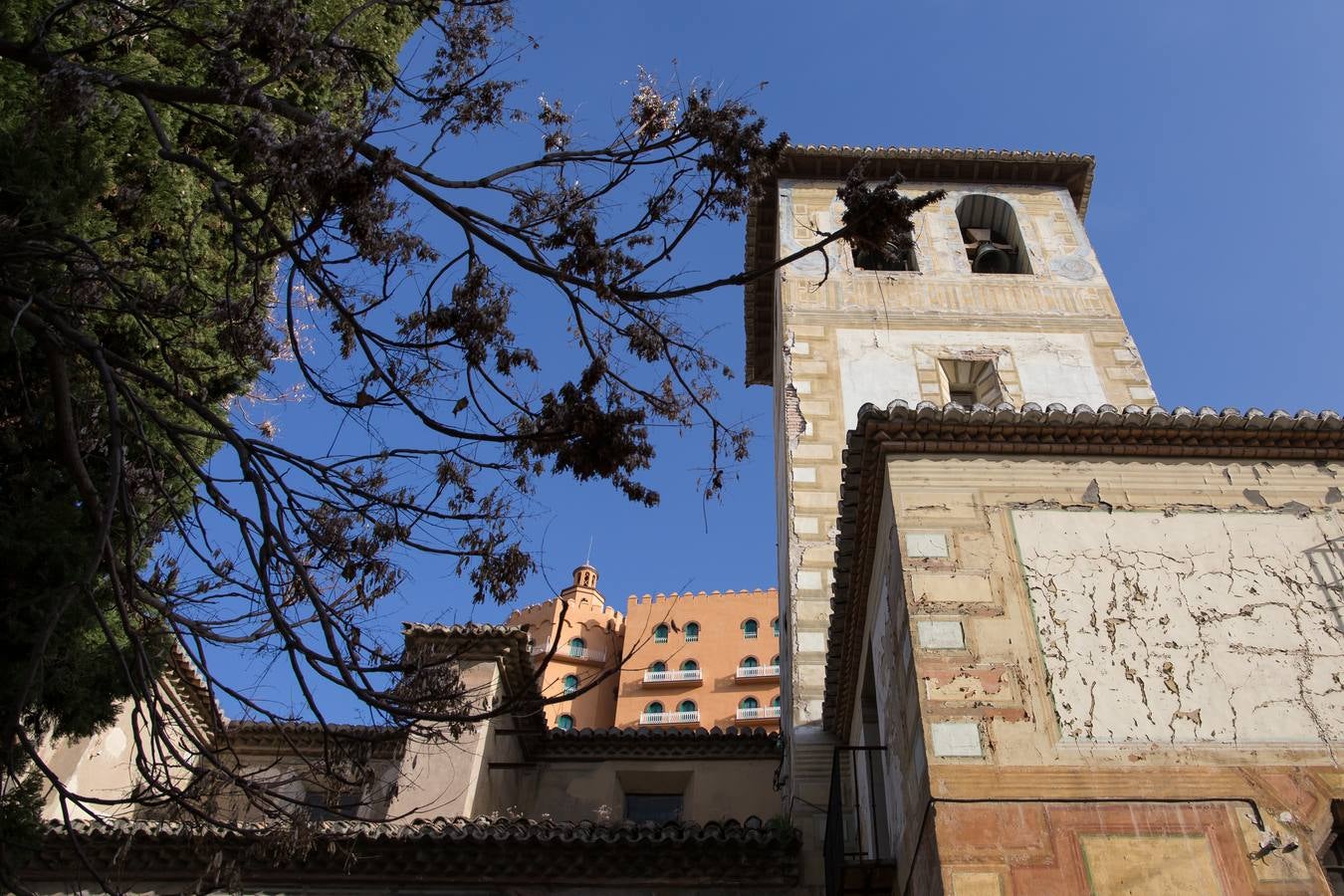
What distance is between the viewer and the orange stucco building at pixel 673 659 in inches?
1486

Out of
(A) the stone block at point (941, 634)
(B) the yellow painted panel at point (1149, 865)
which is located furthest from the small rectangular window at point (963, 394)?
(B) the yellow painted panel at point (1149, 865)

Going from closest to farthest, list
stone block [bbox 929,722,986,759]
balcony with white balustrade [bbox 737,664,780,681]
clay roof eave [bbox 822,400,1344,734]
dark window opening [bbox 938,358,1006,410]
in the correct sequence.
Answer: stone block [bbox 929,722,986,759] < clay roof eave [bbox 822,400,1344,734] < dark window opening [bbox 938,358,1006,410] < balcony with white balustrade [bbox 737,664,780,681]

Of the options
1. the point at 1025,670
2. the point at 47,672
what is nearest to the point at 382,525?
the point at 47,672

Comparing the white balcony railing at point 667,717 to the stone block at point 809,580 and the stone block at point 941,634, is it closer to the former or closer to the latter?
the stone block at point 809,580

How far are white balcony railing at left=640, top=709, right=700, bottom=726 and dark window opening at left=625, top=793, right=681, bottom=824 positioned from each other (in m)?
22.3

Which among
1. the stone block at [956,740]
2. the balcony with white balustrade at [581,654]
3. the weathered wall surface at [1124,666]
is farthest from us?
the balcony with white balustrade at [581,654]

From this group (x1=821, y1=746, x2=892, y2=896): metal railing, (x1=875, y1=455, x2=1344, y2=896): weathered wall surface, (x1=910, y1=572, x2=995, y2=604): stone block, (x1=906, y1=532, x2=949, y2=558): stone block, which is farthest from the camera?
(x1=821, y1=746, x2=892, y2=896): metal railing

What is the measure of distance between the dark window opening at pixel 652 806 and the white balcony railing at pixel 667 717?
73.1ft

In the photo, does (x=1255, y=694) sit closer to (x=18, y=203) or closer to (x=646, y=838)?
(x=646, y=838)

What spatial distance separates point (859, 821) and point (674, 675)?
1192 inches

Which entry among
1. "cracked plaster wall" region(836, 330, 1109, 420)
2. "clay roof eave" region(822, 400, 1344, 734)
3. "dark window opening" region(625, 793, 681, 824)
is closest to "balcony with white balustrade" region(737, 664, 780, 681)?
"dark window opening" region(625, 793, 681, 824)

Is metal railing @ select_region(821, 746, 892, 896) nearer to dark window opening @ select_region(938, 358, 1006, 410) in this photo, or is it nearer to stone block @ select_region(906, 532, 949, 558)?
stone block @ select_region(906, 532, 949, 558)

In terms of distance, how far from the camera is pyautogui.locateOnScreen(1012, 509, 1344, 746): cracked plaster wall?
A: 6.63 metres

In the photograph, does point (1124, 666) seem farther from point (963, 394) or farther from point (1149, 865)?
point (963, 394)
